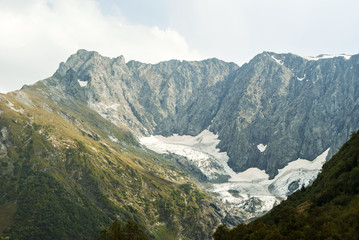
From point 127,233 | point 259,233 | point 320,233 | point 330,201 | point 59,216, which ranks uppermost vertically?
point 330,201

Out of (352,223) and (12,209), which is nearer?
(352,223)

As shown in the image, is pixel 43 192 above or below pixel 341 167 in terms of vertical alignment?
below

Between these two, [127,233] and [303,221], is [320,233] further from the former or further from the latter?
[127,233]

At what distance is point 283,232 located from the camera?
55.5 m

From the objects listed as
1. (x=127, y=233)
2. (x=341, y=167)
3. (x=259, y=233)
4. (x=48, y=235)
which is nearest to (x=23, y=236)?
(x=48, y=235)

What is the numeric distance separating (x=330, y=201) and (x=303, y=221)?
528 inches

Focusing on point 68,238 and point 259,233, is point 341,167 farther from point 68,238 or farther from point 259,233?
point 68,238

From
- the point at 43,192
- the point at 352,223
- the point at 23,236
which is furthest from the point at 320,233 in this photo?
the point at 43,192

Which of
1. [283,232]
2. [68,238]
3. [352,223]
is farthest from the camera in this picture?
[68,238]

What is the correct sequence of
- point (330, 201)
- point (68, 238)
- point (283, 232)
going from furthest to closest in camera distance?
point (68, 238), point (330, 201), point (283, 232)

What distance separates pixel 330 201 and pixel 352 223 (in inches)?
839

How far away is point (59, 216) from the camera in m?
186

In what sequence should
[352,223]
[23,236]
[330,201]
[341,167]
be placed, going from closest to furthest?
[352,223]
[330,201]
[341,167]
[23,236]

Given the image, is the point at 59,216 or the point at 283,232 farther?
the point at 59,216
